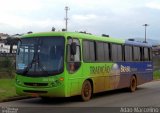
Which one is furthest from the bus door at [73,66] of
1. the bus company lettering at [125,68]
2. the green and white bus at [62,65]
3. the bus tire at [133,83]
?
the bus tire at [133,83]

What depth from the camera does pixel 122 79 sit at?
22.2m

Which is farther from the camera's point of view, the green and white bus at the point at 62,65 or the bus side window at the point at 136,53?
the bus side window at the point at 136,53

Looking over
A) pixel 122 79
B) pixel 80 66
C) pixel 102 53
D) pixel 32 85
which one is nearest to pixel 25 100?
pixel 32 85

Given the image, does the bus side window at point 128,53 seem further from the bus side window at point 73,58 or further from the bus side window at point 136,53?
the bus side window at point 73,58

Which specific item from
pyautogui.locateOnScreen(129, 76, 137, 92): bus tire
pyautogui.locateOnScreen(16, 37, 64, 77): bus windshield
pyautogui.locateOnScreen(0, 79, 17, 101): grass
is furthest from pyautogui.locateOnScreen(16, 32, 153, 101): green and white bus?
pyautogui.locateOnScreen(129, 76, 137, 92): bus tire

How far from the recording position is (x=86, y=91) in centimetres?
1791

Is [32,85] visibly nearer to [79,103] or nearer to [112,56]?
[79,103]

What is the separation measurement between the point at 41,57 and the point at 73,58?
1.26 m

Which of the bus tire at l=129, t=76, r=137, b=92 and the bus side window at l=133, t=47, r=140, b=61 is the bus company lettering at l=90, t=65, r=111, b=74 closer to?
the bus tire at l=129, t=76, r=137, b=92

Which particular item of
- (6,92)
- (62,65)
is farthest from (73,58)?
(6,92)

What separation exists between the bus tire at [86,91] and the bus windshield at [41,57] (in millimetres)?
1831

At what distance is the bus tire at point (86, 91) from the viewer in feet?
57.9

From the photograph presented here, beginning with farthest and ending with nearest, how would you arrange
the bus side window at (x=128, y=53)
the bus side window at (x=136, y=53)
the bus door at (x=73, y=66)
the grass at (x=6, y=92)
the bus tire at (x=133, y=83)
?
the bus side window at (x=136, y=53)
the bus tire at (x=133, y=83)
the bus side window at (x=128, y=53)
the grass at (x=6, y=92)
the bus door at (x=73, y=66)

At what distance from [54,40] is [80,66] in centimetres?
158
